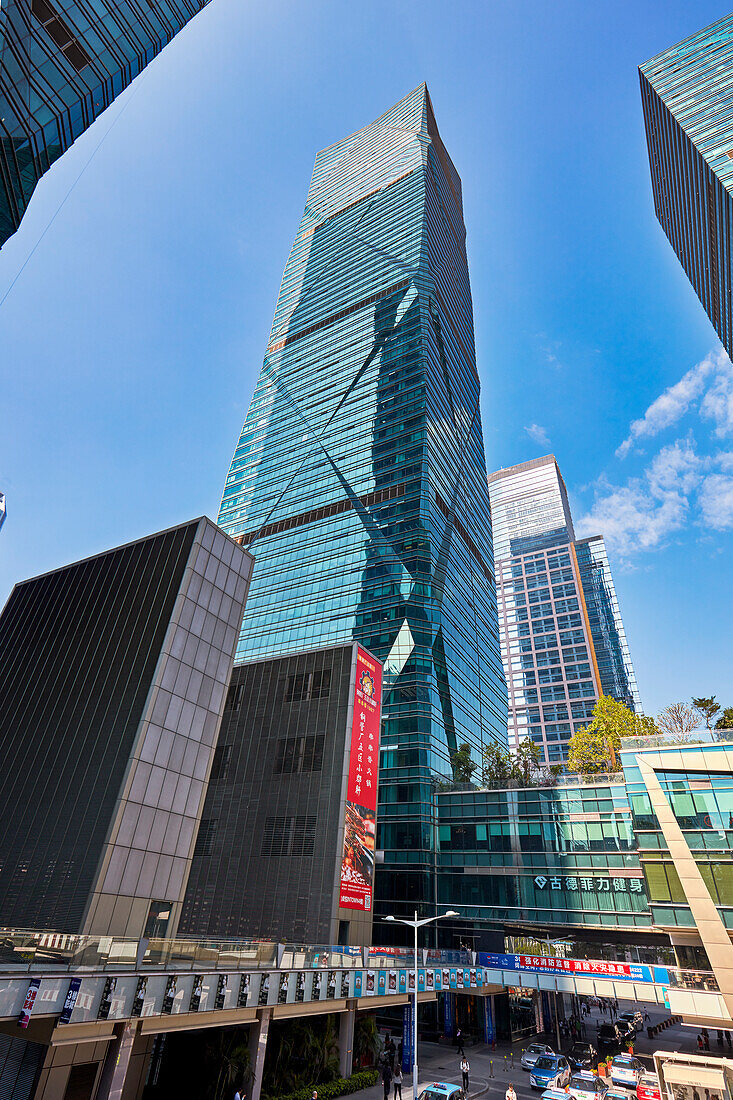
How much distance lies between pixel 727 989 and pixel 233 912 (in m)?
35.1

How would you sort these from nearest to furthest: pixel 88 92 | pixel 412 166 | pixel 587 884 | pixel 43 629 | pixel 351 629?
1. pixel 88 92
2. pixel 43 629
3. pixel 587 884
4. pixel 351 629
5. pixel 412 166

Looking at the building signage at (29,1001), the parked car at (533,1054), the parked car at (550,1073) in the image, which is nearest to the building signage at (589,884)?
the parked car at (533,1054)

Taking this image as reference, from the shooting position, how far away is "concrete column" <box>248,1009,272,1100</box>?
25.5 metres

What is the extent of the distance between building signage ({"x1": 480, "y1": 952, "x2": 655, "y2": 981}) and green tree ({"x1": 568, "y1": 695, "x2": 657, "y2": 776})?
2440 cm

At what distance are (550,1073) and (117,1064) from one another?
1132 inches

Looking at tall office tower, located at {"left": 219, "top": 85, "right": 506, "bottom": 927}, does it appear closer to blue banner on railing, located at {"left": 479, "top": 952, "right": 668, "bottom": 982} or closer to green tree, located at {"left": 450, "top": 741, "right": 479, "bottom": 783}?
green tree, located at {"left": 450, "top": 741, "right": 479, "bottom": 783}

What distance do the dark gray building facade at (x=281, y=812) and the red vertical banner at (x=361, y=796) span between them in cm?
69

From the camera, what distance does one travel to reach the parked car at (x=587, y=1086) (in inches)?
1219

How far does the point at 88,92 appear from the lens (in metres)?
31.9

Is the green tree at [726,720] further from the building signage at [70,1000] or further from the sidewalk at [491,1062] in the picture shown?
the building signage at [70,1000]

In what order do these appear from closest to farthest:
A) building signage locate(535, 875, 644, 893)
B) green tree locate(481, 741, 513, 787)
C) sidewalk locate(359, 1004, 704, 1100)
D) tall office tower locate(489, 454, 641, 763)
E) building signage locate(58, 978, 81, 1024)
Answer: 1. building signage locate(58, 978, 81, 1024)
2. sidewalk locate(359, 1004, 704, 1100)
3. building signage locate(535, 875, 644, 893)
4. green tree locate(481, 741, 513, 787)
5. tall office tower locate(489, 454, 641, 763)

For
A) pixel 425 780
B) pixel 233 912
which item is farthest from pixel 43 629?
pixel 425 780

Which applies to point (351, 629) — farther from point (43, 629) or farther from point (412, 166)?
point (412, 166)

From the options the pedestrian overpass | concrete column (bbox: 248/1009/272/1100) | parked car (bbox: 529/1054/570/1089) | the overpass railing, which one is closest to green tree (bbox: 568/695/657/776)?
the pedestrian overpass
